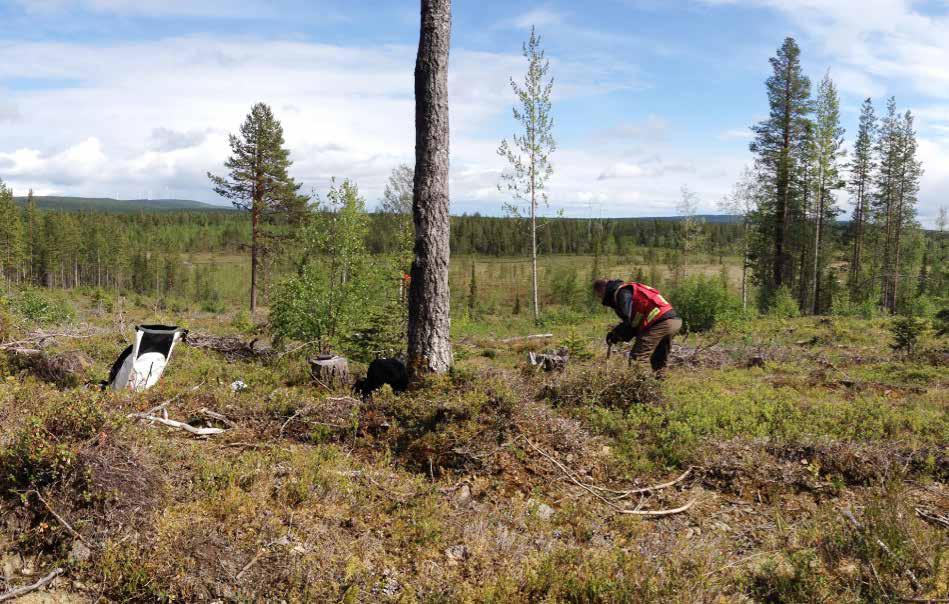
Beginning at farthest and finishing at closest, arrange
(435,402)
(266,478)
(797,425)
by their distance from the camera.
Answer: (797,425), (435,402), (266,478)

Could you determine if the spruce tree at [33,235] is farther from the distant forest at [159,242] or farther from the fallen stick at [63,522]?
the fallen stick at [63,522]

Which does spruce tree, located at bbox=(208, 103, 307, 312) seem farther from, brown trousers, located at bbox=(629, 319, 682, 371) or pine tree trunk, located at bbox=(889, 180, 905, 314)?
pine tree trunk, located at bbox=(889, 180, 905, 314)

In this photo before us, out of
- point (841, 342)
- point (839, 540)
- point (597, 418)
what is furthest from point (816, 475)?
point (841, 342)

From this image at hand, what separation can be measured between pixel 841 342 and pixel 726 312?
5.44 m

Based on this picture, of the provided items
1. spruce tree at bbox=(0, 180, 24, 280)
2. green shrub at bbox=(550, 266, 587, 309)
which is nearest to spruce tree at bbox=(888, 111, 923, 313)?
green shrub at bbox=(550, 266, 587, 309)

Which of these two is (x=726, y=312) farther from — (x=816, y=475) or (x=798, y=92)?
(x=816, y=475)

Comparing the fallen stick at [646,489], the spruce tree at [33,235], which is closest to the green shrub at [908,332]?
the fallen stick at [646,489]

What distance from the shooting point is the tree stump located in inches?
302

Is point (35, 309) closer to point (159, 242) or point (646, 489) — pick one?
point (646, 489)

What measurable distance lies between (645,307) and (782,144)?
89.3 ft

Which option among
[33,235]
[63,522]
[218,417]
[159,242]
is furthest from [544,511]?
[159,242]

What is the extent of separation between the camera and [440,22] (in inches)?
283

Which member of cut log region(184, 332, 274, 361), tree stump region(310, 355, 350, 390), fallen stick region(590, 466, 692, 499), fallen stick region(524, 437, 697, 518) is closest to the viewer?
fallen stick region(524, 437, 697, 518)

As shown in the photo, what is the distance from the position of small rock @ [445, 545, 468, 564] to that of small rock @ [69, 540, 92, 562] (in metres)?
2.30
